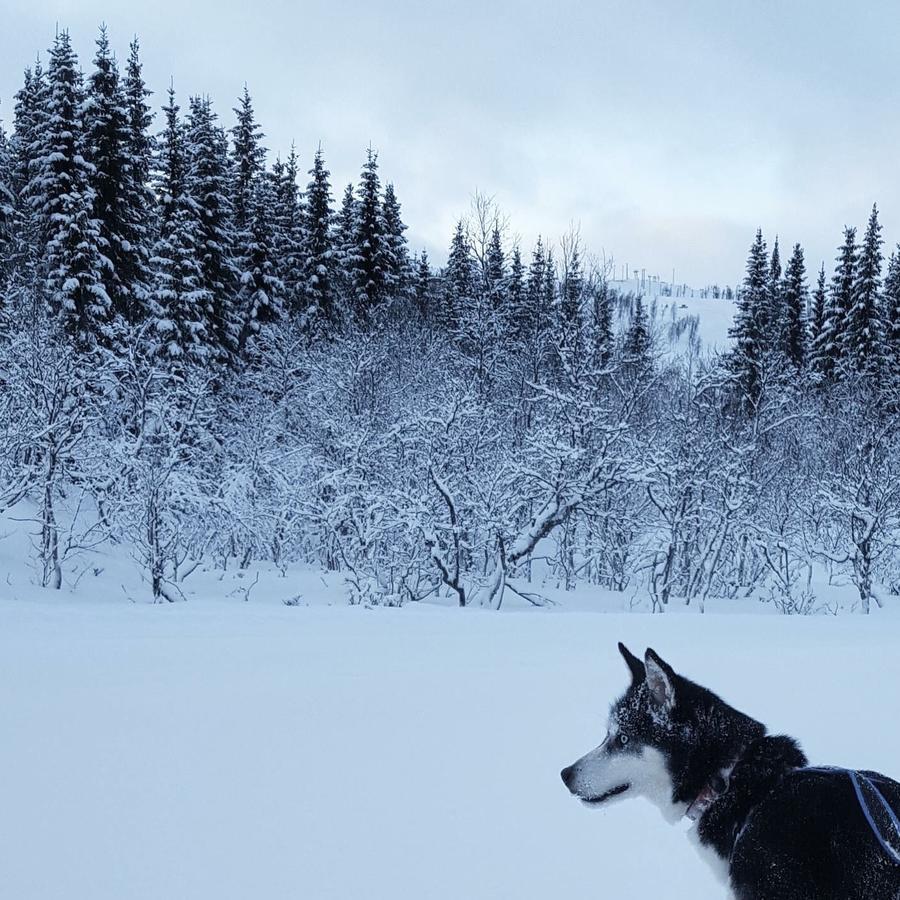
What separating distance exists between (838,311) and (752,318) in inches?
278

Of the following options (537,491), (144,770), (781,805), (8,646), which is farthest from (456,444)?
(781,805)

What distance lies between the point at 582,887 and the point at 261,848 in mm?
1500

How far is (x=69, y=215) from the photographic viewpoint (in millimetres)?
21859

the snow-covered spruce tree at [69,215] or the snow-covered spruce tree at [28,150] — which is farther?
the snow-covered spruce tree at [28,150]

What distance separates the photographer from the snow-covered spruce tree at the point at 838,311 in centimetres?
3784

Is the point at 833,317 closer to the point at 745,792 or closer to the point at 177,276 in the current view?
the point at 177,276

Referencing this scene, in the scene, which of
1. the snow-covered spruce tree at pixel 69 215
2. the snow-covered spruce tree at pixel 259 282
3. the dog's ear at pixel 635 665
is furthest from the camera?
the snow-covered spruce tree at pixel 259 282

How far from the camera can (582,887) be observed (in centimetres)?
303

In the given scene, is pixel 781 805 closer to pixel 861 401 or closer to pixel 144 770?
pixel 144 770

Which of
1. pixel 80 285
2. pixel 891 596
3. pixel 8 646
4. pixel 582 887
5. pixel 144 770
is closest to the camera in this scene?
pixel 582 887

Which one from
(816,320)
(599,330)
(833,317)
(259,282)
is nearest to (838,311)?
(833,317)

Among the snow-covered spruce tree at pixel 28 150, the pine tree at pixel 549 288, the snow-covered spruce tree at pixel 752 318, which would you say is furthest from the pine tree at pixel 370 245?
the snow-covered spruce tree at pixel 752 318

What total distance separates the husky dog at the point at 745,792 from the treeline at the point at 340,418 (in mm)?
11235

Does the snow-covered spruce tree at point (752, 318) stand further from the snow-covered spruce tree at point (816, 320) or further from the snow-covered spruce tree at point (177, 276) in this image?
the snow-covered spruce tree at point (177, 276)
